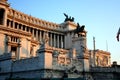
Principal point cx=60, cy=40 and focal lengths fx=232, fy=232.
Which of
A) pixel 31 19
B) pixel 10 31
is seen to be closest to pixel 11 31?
pixel 10 31

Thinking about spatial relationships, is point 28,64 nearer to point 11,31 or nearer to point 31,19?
point 11,31

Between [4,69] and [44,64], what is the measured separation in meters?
9.95

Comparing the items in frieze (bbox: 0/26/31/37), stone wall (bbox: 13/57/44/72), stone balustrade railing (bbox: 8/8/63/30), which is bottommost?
stone wall (bbox: 13/57/44/72)

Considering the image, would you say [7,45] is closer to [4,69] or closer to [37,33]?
[4,69]

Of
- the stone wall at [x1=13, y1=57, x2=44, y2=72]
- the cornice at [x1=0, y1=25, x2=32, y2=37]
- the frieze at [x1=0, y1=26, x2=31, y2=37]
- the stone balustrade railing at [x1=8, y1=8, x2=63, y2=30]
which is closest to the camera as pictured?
the stone wall at [x1=13, y1=57, x2=44, y2=72]

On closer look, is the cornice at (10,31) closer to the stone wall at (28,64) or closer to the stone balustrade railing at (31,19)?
the stone wall at (28,64)

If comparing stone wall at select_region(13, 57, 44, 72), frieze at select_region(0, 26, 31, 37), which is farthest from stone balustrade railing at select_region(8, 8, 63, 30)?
stone wall at select_region(13, 57, 44, 72)

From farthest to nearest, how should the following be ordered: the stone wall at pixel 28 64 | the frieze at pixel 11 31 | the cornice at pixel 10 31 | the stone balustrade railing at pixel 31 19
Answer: the stone balustrade railing at pixel 31 19
the frieze at pixel 11 31
the cornice at pixel 10 31
the stone wall at pixel 28 64

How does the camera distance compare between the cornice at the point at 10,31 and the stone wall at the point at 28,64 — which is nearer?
the stone wall at the point at 28,64

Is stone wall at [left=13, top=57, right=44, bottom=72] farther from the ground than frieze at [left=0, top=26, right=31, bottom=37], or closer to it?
closer to it

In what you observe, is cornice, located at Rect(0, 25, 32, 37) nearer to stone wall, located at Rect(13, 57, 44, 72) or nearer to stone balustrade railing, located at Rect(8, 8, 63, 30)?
stone wall, located at Rect(13, 57, 44, 72)

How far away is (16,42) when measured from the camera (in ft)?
156

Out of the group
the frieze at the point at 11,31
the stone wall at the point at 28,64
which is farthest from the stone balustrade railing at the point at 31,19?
the stone wall at the point at 28,64

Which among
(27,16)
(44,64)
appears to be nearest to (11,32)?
(44,64)
